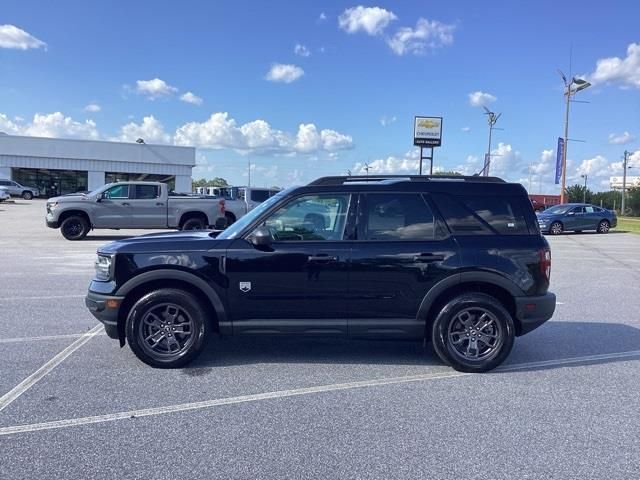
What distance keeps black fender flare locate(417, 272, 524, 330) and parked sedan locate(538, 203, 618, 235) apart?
69.2ft

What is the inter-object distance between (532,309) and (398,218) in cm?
155

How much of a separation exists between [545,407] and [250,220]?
302 cm

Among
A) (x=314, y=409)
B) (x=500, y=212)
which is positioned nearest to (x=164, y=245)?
(x=314, y=409)

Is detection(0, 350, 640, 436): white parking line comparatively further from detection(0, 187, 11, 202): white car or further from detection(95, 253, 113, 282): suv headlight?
detection(0, 187, 11, 202): white car

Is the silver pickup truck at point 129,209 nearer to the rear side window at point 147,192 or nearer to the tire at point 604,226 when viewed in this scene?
the rear side window at point 147,192

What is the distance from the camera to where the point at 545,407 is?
4.19 m

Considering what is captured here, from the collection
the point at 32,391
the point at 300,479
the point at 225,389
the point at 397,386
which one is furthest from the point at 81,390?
the point at 397,386

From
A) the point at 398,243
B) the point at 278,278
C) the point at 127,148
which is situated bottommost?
the point at 278,278

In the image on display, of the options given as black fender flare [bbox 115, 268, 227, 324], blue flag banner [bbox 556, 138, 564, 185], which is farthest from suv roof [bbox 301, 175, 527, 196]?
blue flag banner [bbox 556, 138, 564, 185]

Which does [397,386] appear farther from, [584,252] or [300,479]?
[584,252]

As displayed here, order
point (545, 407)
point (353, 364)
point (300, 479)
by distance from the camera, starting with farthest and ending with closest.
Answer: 1. point (353, 364)
2. point (545, 407)
3. point (300, 479)

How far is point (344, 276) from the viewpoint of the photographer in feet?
16.0

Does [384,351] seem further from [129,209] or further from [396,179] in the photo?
[129,209]

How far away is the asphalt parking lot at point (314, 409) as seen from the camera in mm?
3250
